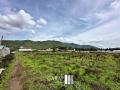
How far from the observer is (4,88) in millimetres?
23875

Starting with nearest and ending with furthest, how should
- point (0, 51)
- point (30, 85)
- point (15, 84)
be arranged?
point (30, 85)
point (15, 84)
point (0, 51)

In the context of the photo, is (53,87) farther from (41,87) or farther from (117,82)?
(117,82)

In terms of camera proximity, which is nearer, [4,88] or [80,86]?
[80,86]

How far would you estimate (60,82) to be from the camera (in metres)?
22.8

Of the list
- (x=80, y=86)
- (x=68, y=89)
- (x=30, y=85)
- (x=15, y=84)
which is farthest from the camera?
(x=15, y=84)

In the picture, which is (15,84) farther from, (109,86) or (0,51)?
(0,51)

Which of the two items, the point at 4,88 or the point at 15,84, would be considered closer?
the point at 4,88

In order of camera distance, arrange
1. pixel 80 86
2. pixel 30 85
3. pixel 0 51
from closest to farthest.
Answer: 1. pixel 80 86
2. pixel 30 85
3. pixel 0 51

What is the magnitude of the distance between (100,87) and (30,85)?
25.4 feet

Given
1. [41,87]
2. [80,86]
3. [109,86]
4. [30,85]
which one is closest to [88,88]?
[80,86]

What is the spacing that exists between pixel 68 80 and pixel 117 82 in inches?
410

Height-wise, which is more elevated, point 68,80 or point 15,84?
point 68,80

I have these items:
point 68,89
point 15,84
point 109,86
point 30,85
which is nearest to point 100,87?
point 109,86

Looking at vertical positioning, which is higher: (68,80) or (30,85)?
(68,80)
